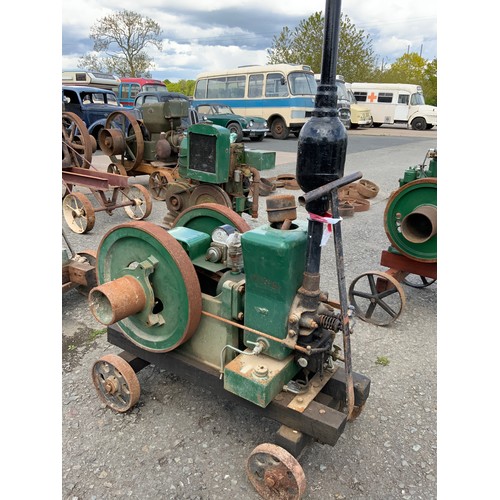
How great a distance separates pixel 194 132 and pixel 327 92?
12.8 ft

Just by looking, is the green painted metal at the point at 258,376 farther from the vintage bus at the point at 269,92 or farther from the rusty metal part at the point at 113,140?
the vintage bus at the point at 269,92

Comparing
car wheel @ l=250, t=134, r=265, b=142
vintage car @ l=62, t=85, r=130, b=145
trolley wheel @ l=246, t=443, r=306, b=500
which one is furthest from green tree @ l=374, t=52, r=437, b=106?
trolley wheel @ l=246, t=443, r=306, b=500

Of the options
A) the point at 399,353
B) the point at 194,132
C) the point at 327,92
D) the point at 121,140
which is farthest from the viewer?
the point at 121,140

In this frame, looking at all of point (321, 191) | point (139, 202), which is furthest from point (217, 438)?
point (139, 202)

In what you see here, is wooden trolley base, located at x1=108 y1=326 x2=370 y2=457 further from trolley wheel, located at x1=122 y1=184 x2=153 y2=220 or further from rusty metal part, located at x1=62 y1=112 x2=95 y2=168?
rusty metal part, located at x1=62 y1=112 x2=95 y2=168

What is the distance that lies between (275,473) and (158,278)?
108 centimetres

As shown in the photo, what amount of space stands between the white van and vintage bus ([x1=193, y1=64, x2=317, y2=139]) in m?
7.86

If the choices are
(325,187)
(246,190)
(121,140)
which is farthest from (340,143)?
(121,140)

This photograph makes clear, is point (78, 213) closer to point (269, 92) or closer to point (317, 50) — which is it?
point (269, 92)

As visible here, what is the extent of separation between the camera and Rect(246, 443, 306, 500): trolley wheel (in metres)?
1.83

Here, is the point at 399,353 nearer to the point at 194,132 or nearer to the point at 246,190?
the point at 246,190

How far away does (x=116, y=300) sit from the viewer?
6.72 ft

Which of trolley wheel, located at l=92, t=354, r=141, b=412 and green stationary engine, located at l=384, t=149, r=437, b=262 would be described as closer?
trolley wheel, located at l=92, t=354, r=141, b=412

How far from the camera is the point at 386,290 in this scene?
11.9 ft
